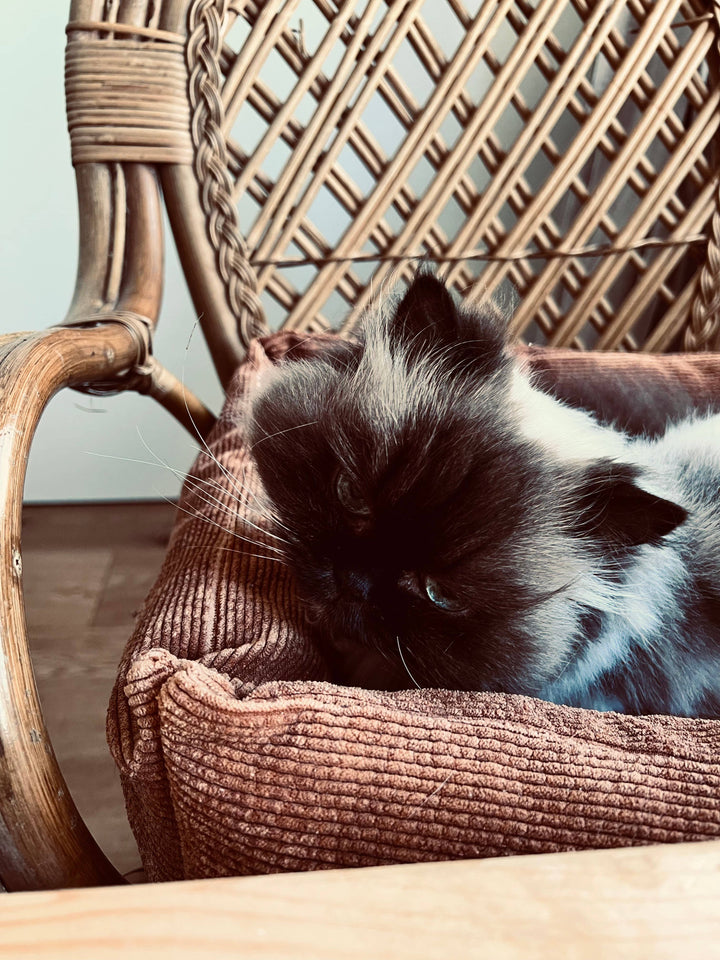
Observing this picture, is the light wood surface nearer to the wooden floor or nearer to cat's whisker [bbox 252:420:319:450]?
cat's whisker [bbox 252:420:319:450]

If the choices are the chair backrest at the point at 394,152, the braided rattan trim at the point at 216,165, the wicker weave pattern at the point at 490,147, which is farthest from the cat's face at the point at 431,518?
the braided rattan trim at the point at 216,165

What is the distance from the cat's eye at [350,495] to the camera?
71 centimetres

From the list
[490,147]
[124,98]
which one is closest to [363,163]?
[490,147]

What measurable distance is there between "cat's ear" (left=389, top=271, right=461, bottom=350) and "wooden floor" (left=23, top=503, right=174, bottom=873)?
97 centimetres

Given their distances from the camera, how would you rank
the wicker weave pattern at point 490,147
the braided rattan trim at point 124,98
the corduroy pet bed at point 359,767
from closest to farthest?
1. the corduroy pet bed at point 359,767
2. the braided rattan trim at point 124,98
3. the wicker weave pattern at point 490,147

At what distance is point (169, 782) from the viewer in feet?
1.91

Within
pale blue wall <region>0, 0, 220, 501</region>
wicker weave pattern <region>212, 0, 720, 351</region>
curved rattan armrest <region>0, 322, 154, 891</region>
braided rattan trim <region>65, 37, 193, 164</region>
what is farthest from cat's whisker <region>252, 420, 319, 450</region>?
pale blue wall <region>0, 0, 220, 501</region>

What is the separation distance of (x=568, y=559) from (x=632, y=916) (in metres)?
0.39

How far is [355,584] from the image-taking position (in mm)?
707

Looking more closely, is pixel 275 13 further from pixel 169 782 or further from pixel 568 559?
pixel 169 782

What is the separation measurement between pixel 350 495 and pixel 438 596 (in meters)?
0.13

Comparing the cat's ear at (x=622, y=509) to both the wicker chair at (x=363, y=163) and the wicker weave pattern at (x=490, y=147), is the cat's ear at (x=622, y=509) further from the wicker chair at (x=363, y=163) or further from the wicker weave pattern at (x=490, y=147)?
the wicker weave pattern at (x=490, y=147)

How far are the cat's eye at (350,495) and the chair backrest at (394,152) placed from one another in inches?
14.2

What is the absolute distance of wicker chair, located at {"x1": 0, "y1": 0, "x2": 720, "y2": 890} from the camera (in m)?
1.07
